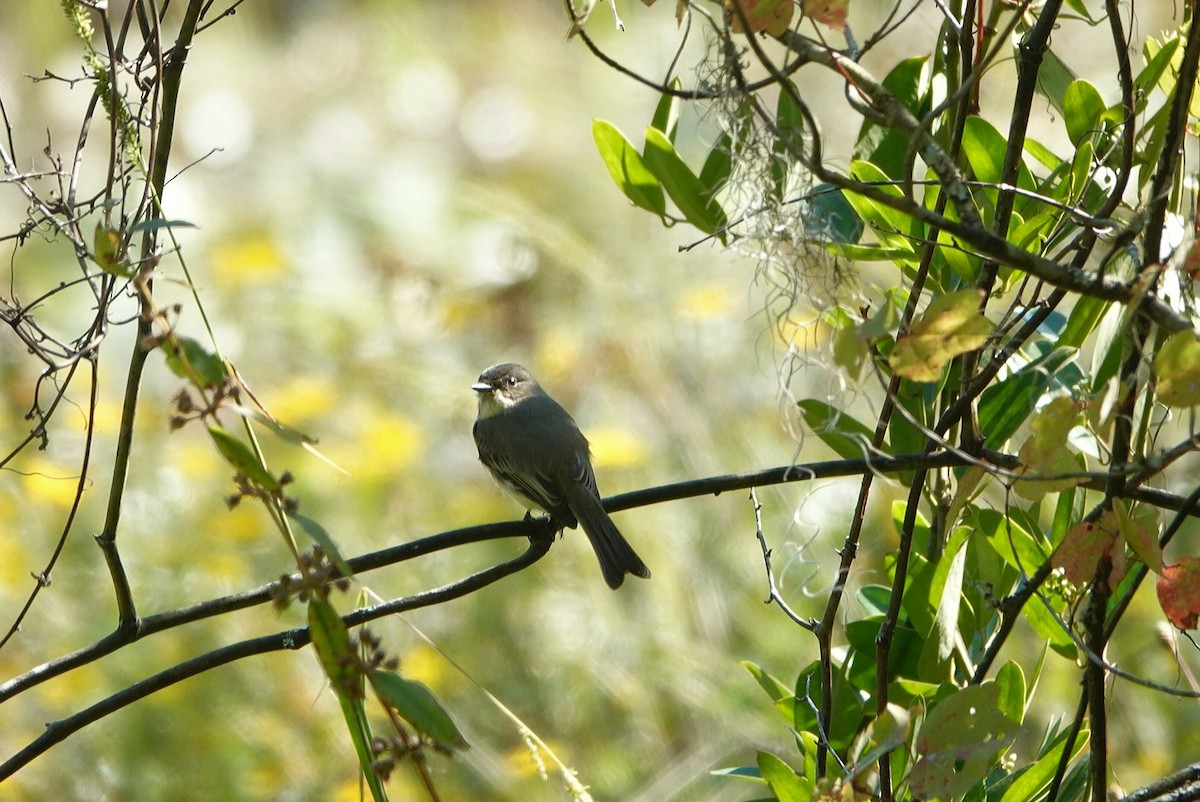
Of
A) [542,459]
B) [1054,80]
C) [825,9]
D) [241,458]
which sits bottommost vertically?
[241,458]

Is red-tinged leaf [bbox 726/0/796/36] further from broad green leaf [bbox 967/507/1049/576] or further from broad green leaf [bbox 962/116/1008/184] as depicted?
broad green leaf [bbox 967/507/1049/576]

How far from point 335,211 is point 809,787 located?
19.9 feet

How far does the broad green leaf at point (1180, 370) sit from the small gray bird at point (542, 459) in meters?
2.18

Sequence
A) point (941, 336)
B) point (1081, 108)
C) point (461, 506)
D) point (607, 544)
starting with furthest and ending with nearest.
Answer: point (461, 506) < point (607, 544) < point (1081, 108) < point (941, 336)

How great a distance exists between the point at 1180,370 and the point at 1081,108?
0.69 metres

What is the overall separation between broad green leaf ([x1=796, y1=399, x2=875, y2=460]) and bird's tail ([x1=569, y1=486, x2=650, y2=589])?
1327 millimetres

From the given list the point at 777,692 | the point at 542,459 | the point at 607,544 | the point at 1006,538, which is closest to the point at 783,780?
the point at 777,692

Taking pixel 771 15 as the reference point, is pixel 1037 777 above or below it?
below

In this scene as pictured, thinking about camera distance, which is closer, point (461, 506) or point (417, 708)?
point (417, 708)

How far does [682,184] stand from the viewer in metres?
1.96

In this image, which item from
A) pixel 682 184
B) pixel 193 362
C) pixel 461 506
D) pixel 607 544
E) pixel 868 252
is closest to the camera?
pixel 193 362

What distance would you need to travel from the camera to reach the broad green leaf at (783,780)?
1698 mm

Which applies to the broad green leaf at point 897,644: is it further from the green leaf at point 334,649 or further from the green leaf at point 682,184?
the green leaf at point 334,649

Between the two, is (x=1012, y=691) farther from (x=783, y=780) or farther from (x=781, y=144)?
(x=781, y=144)
